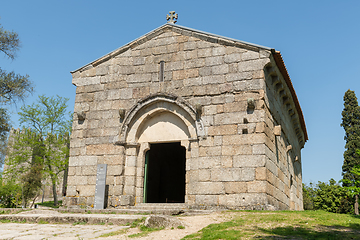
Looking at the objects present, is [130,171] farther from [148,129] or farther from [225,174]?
[225,174]

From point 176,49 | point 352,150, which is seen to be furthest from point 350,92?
point 176,49

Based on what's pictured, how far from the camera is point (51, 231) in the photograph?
6883 millimetres

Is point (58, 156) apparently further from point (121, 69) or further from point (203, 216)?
point (203, 216)

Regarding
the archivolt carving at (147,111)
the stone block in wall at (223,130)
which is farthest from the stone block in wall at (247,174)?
the archivolt carving at (147,111)

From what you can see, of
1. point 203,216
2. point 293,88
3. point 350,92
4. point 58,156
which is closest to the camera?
point 203,216

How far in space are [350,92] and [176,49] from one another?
2304 cm

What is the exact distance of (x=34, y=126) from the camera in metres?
27.2

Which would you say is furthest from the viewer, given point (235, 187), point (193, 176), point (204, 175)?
point (193, 176)

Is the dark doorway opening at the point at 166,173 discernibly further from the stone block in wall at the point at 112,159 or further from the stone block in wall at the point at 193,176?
the stone block in wall at the point at 193,176

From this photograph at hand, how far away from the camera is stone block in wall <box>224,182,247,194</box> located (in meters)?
9.50

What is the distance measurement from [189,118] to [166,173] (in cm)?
643

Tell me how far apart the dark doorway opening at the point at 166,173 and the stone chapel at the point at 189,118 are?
3.49 metres

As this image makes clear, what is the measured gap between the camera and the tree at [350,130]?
86.7 feet

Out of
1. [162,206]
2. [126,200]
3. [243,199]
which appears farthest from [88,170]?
[243,199]
